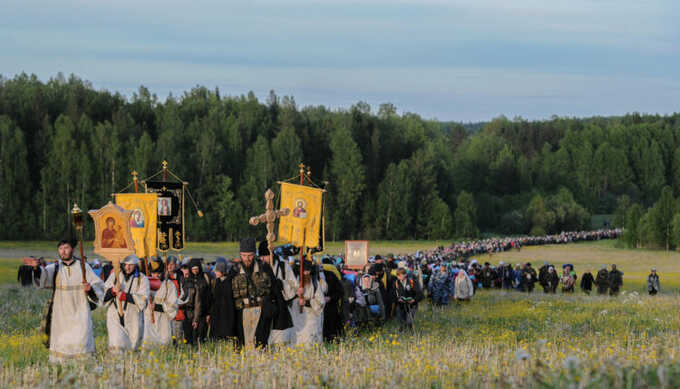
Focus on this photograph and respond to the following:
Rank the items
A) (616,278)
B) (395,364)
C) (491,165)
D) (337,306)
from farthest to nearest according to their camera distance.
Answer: (491,165), (616,278), (337,306), (395,364)

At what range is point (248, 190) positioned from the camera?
92.6 meters

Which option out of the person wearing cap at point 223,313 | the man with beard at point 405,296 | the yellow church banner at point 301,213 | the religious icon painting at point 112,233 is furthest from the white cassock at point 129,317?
the man with beard at point 405,296

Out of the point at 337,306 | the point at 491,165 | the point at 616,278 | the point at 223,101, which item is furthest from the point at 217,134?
the point at 337,306

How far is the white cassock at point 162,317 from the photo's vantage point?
50.3ft

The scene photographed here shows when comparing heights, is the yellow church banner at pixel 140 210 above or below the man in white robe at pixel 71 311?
above

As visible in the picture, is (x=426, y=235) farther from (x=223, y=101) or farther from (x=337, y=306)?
(x=337, y=306)

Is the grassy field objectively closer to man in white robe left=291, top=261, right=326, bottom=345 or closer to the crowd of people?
the crowd of people

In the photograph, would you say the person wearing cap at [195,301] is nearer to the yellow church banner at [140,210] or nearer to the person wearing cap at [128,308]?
the person wearing cap at [128,308]

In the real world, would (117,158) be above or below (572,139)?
below

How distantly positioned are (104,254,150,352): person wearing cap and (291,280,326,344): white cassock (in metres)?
2.63

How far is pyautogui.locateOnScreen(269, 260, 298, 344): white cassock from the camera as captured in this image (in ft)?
48.1

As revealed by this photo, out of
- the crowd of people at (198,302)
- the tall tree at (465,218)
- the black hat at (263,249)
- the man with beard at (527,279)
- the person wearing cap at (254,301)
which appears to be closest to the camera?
the crowd of people at (198,302)

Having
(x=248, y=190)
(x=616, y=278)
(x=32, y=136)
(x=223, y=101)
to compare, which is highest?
(x=223, y=101)

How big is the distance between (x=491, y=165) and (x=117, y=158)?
72665mm
